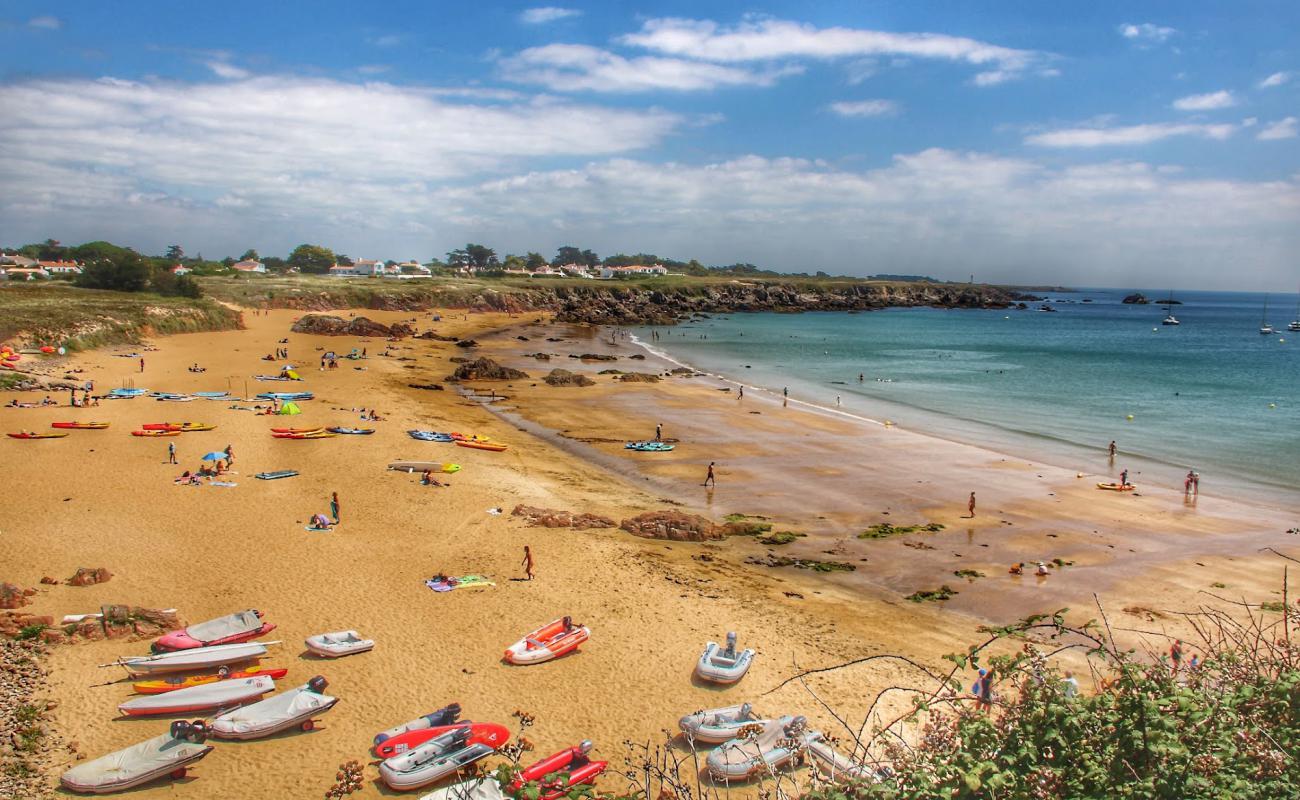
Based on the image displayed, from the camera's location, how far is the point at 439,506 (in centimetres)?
2239

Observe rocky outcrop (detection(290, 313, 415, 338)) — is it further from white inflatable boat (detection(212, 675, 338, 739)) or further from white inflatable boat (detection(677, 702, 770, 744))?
white inflatable boat (detection(677, 702, 770, 744))

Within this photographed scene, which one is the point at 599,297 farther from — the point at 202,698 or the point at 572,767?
the point at 572,767

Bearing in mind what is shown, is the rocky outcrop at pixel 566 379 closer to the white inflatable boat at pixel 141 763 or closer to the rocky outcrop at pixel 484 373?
the rocky outcrop at pixel 484 373

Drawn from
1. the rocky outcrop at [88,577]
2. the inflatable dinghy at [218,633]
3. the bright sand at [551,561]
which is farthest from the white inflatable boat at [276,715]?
the rocky outcrop at [88,577]

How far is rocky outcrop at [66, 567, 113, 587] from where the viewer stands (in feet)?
51.8

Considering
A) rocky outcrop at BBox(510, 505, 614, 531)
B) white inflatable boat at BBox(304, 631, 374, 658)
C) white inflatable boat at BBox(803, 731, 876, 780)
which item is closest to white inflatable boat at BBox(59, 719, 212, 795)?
white inflatable boat at BBox(304, 631, 374, 658)

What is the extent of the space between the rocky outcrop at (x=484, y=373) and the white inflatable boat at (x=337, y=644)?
35533 millimetres

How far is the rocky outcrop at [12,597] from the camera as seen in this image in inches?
575

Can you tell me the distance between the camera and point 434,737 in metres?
11.1

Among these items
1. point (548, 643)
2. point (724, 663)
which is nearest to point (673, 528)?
point (548, 643)

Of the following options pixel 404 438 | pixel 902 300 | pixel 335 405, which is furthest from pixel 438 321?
pixel 902 300

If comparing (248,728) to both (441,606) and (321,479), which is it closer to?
(441,606)

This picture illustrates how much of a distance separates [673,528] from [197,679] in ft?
38.6

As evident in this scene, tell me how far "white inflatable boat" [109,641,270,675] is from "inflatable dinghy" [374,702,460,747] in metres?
3.48
